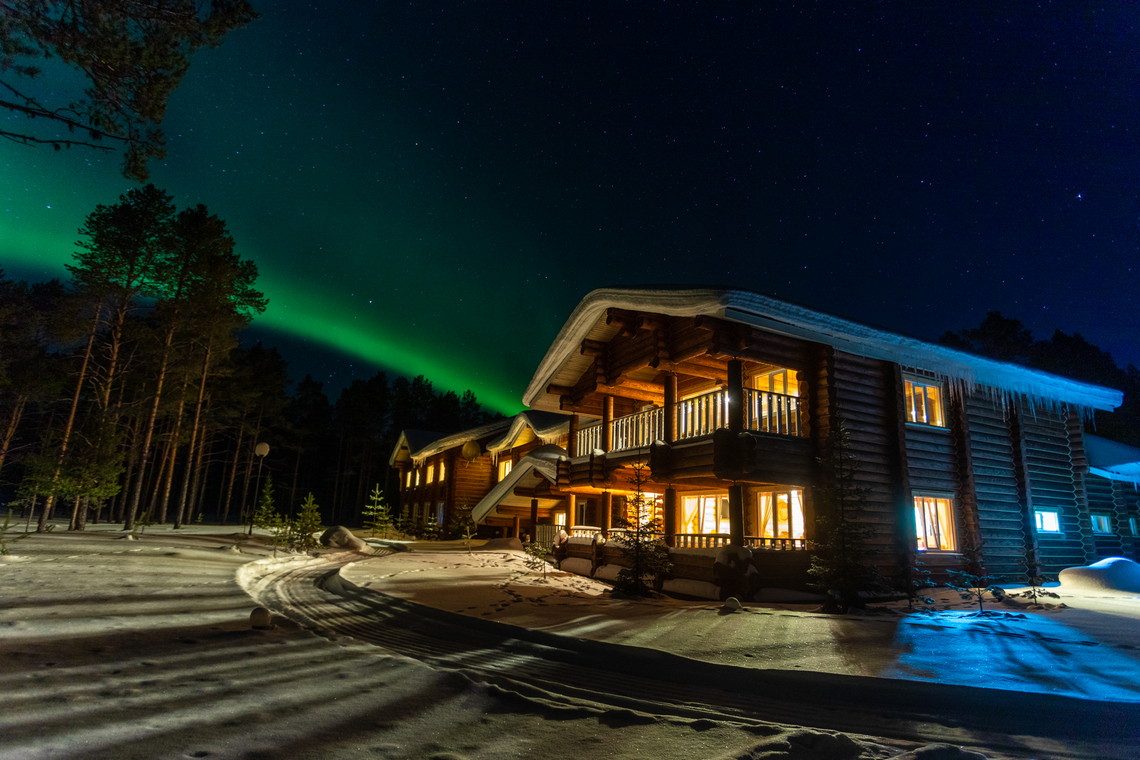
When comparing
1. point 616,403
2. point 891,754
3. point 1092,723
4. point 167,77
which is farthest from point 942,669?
point 616,403

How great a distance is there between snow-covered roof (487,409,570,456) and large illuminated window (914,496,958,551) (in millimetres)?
13804

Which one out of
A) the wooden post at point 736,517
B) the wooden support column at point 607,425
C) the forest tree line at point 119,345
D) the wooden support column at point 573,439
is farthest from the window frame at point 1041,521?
the forest tree line at point 119,345

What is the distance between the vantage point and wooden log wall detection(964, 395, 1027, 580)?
558 inches

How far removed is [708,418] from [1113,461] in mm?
14187

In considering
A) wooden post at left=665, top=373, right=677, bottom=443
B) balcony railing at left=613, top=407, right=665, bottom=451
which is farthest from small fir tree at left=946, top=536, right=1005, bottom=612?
balcony railing at left=613, top=407, right=665, bottom=451

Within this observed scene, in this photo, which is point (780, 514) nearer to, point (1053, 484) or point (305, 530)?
point (1053, 484)

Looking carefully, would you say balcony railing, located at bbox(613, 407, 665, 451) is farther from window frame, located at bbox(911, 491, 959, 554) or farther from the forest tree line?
the forest tree line

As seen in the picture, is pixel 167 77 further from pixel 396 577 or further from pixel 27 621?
pixel 396 577

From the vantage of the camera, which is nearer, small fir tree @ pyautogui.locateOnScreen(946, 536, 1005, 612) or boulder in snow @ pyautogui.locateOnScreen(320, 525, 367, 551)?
small fir tree @ pyautogui.locateOnScreen(946, 536, 1005, 612)

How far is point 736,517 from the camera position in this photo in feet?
39.6

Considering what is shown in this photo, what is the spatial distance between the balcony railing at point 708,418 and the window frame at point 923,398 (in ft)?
8.92

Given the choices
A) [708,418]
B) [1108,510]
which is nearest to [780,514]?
[708,418]

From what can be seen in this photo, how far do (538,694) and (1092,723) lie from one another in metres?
4.11

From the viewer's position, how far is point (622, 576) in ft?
38.5
